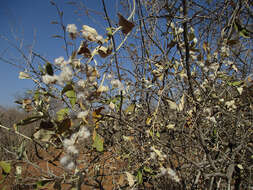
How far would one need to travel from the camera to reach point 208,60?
0.74 meters

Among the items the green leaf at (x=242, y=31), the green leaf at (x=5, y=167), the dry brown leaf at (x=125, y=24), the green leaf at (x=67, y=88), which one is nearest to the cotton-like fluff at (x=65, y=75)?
the green leaf at (x=67, y=88)

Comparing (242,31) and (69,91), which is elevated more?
(242,31)

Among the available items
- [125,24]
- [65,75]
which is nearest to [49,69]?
[65,75]

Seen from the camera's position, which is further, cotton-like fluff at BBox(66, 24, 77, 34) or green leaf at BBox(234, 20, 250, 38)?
green leaf at BBox(234, 20, 250, 38)

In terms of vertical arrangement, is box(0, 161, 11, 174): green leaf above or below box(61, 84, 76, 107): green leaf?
below

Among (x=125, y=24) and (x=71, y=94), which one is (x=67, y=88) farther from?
(x=125, y=24)

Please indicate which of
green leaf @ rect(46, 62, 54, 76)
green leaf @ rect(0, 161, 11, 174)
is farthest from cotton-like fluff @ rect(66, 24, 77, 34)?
green leaf @ rect(0, 161, 11, 174)

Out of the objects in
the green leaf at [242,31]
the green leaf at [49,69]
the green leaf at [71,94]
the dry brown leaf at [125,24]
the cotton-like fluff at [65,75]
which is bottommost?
the green leaf at [71,94]

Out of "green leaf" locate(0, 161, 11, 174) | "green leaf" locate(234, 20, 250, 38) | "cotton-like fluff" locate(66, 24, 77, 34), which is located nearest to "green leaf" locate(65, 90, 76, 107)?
"cotton-like fluff" locate(66, 24, 77, 34)

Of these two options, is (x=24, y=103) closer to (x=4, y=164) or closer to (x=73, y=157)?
(x=4, y=164)

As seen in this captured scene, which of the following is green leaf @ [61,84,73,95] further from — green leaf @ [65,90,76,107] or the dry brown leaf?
the dry brown leaf

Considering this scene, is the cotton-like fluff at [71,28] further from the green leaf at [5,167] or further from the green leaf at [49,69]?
the green leaf at [5,167]

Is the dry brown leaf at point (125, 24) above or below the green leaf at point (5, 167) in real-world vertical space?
above

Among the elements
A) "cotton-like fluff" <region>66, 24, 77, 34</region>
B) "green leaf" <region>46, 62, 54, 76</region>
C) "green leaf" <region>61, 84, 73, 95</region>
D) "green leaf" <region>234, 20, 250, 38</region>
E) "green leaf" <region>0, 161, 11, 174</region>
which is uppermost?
"green leaf" <region>234, 20, 250, 38</region>
